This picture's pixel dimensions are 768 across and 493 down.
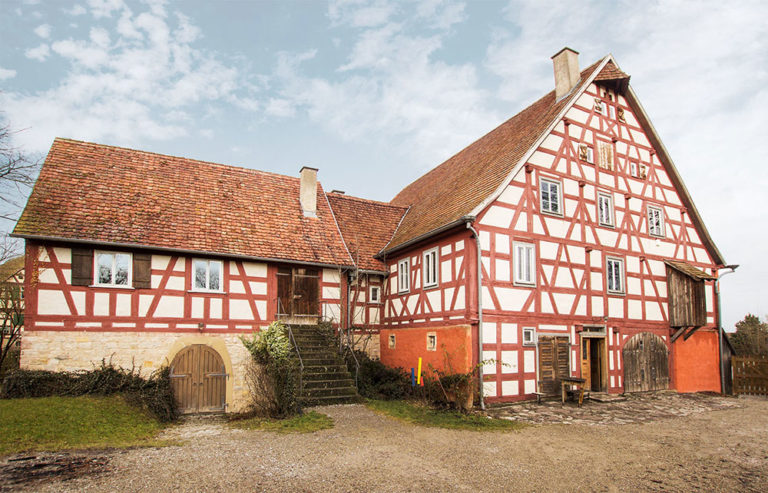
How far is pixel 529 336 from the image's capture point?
14.7m

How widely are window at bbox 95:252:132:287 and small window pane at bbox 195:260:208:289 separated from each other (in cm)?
186

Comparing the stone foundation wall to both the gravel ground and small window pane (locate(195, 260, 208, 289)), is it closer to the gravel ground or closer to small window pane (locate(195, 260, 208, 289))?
small window pane (locate(195, 260, 208, 289))

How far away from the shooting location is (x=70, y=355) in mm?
13703

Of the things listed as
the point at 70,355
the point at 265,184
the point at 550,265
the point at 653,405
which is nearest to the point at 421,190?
the point at 265,184

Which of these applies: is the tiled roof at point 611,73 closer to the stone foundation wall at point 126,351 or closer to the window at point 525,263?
the window at point 525,263

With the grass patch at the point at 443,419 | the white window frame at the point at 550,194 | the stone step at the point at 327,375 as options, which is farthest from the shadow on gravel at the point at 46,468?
the white window frame at the point at 550,194

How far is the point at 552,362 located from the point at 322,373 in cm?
673

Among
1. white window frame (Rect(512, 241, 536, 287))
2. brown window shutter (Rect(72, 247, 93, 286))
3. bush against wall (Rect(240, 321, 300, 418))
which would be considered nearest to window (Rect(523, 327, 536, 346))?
white window frame (Rect(512, 241, 536, 287))

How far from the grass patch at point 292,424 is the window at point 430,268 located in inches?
217

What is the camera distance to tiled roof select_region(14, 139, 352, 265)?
14.7 meters

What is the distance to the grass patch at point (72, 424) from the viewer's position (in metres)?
9.95

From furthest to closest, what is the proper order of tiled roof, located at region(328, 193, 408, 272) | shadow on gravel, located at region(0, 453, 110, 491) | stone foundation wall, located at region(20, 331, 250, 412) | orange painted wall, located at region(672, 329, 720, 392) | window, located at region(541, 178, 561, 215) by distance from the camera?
tiled roof, located at region(328, 193, 408, 272) → orange painted wall, located at region(672, 329, 720, 392) → window, located at region(541, 178, 561, 215) → stone foundation wall, located at region(20, 331, 250, 412) → shadow on gravel, located at region(0, 453, 110, 491)

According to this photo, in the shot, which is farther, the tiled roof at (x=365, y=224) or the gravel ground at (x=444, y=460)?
the tiled roof at (x=365, y=224)

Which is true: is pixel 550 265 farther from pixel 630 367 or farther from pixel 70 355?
pixel 70 355
